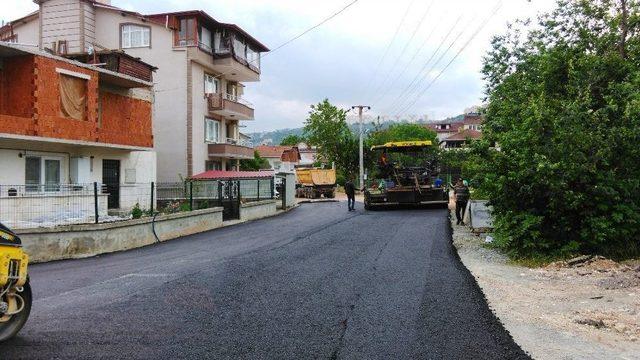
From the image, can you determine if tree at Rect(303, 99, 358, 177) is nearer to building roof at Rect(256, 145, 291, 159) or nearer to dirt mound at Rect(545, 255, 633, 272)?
building roof at Rect(256, 145, 291, 159)

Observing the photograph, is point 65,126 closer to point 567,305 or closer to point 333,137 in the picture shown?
point 567,305

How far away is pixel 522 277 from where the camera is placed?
9.35 meters

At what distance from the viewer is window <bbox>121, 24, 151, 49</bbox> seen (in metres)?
32.5

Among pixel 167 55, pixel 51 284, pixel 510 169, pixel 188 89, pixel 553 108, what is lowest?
pixel 51 284

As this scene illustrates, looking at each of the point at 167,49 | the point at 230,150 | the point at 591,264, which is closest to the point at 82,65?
the point at 167,49

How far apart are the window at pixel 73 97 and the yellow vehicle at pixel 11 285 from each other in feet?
54.1

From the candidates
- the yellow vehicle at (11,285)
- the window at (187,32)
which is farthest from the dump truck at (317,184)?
the yellow vehicle at (11,285)

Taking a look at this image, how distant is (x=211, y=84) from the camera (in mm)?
35594

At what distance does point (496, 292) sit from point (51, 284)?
7.30m

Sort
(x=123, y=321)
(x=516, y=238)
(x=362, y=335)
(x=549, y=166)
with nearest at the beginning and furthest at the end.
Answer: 1. (x=362, y=335)
2. (x=123, y=321)
3. (x=549, y=166)
4. (x=516, y=238)

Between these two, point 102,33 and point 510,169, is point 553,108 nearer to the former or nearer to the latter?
point 510,169

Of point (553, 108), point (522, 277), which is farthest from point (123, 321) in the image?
point (553, 108)

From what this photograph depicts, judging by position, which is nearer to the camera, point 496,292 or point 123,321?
point 123,321

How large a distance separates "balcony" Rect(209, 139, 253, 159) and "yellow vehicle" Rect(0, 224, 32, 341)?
2959cm
